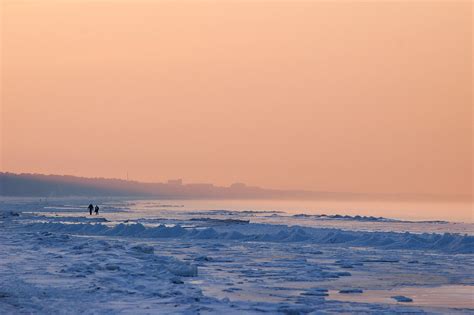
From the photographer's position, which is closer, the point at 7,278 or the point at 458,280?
the point at 7,278

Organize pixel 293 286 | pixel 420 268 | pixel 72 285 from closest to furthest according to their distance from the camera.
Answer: pixel 72 285, pixel 293 286, pixel 420 268

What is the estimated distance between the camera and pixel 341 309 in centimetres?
1338

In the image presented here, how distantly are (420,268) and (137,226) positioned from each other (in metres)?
21.1

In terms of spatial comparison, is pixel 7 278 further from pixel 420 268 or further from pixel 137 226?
Answer: pixel 137 226

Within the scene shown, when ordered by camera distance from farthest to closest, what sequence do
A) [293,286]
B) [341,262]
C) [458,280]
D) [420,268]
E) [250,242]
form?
[250,242] < [341,262] < [420,268] < [458,280] < [293,286]

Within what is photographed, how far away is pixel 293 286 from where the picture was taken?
656 inches

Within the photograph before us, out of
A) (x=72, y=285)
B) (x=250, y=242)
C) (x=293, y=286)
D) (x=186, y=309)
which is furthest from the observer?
(x=250, y=242)

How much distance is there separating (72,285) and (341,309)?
18.4 feet

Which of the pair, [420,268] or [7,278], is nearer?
[7,278]

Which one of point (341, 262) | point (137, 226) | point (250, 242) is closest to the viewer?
point (341, 262)

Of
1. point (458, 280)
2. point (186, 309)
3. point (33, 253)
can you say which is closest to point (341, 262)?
point (458, 280)

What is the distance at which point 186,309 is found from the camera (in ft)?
42.2

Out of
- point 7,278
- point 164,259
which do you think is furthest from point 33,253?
point 7,278

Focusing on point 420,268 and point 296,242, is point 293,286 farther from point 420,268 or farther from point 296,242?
point 296,242
